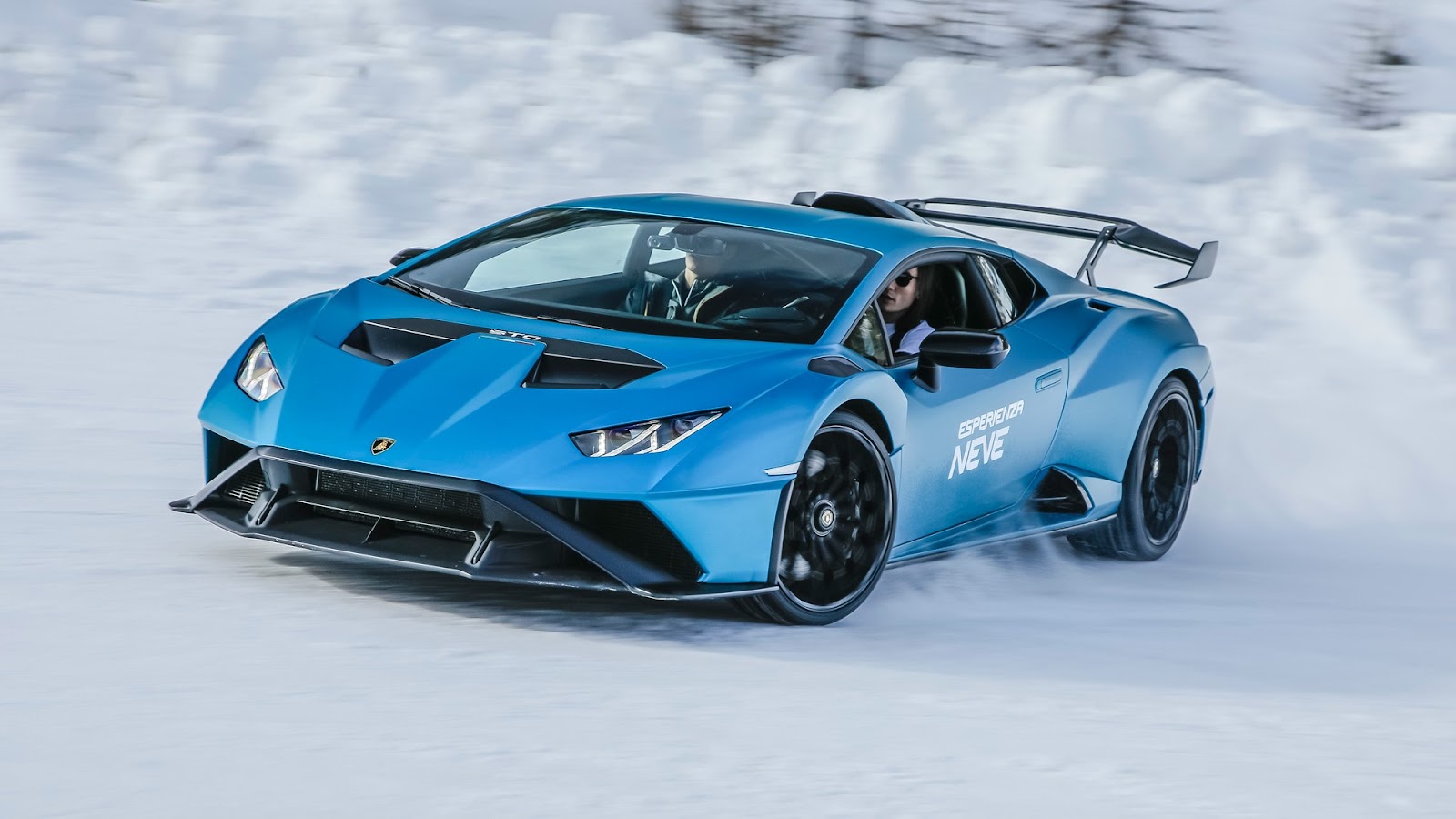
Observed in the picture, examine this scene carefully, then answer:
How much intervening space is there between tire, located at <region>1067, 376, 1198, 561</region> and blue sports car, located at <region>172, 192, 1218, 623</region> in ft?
0.65

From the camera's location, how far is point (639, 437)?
5.25 metres

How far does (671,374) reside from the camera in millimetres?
5410

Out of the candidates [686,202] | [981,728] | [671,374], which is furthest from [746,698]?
[686,202]

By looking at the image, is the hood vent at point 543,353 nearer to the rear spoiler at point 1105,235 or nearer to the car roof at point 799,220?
the car roof at point 799,220

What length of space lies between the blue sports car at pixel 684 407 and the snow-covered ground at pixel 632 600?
253 millimetres

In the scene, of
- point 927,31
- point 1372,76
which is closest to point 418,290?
point 927,31

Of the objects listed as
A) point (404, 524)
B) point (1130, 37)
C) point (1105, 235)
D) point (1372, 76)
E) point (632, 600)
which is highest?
point (1130, 37)

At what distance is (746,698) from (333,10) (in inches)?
464

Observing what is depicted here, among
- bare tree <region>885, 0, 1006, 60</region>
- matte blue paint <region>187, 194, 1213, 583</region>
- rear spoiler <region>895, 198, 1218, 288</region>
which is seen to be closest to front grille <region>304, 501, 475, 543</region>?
matte blue paint <region>187, 194, 1213, 583</region>

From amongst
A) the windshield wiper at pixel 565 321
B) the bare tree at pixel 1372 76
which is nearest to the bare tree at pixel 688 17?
the bare tree at pixel 1372 76

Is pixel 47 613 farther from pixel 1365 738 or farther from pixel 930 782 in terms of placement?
pixel 1365 738

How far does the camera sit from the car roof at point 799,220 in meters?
6.55

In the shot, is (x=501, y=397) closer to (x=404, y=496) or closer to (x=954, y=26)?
(x=404, y=496)

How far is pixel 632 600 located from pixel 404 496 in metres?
0.88
